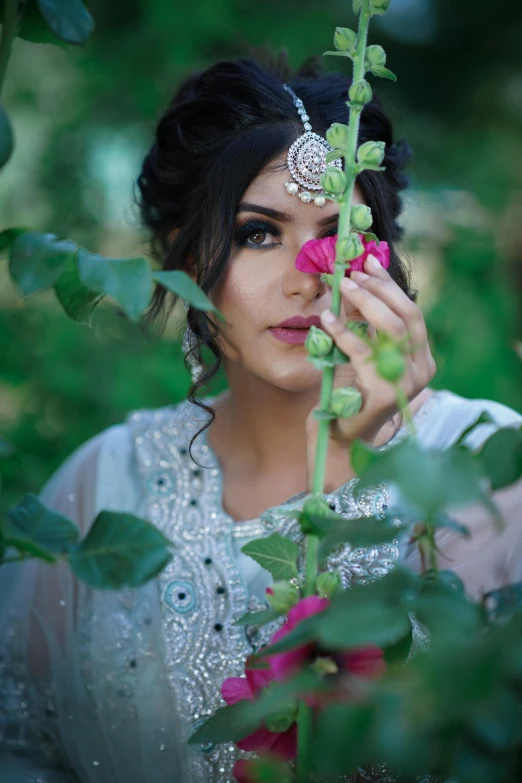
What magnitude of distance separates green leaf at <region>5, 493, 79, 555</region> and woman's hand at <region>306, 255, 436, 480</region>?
8.7 inches

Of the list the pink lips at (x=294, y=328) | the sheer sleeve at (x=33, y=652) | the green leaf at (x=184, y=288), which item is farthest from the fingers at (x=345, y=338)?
the sheer sleeve at (x=33, y=652)

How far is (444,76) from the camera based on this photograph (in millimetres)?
3656

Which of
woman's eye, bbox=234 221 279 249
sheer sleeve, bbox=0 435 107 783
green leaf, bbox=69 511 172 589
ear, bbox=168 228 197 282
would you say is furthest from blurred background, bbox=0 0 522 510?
green leaf, bbox=69 511 172 589

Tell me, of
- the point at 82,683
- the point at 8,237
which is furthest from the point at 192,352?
the point at 8,237

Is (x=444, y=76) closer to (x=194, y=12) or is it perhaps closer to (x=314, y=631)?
(x=194, y=12)

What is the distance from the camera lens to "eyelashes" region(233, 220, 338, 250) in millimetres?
1283

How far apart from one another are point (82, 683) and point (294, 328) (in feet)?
2.36

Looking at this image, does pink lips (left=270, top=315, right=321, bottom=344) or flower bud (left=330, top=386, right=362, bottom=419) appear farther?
pink lips (left=270, top=315, right=321, bottom=344)

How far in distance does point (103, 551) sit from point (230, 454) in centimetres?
102

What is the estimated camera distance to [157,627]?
1384 mm

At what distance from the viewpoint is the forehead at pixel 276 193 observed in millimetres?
1247

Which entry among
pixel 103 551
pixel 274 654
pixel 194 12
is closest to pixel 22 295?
pixel 103 551

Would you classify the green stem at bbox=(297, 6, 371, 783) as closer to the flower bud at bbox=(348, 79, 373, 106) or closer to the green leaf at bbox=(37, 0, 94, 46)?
the flower bud at bbox=(348, 79, 373, 106)

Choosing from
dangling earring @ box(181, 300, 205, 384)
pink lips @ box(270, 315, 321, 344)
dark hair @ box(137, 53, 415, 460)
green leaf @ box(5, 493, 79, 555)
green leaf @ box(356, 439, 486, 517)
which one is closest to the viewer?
green leaf @ box(356, 439, 486, 517)
